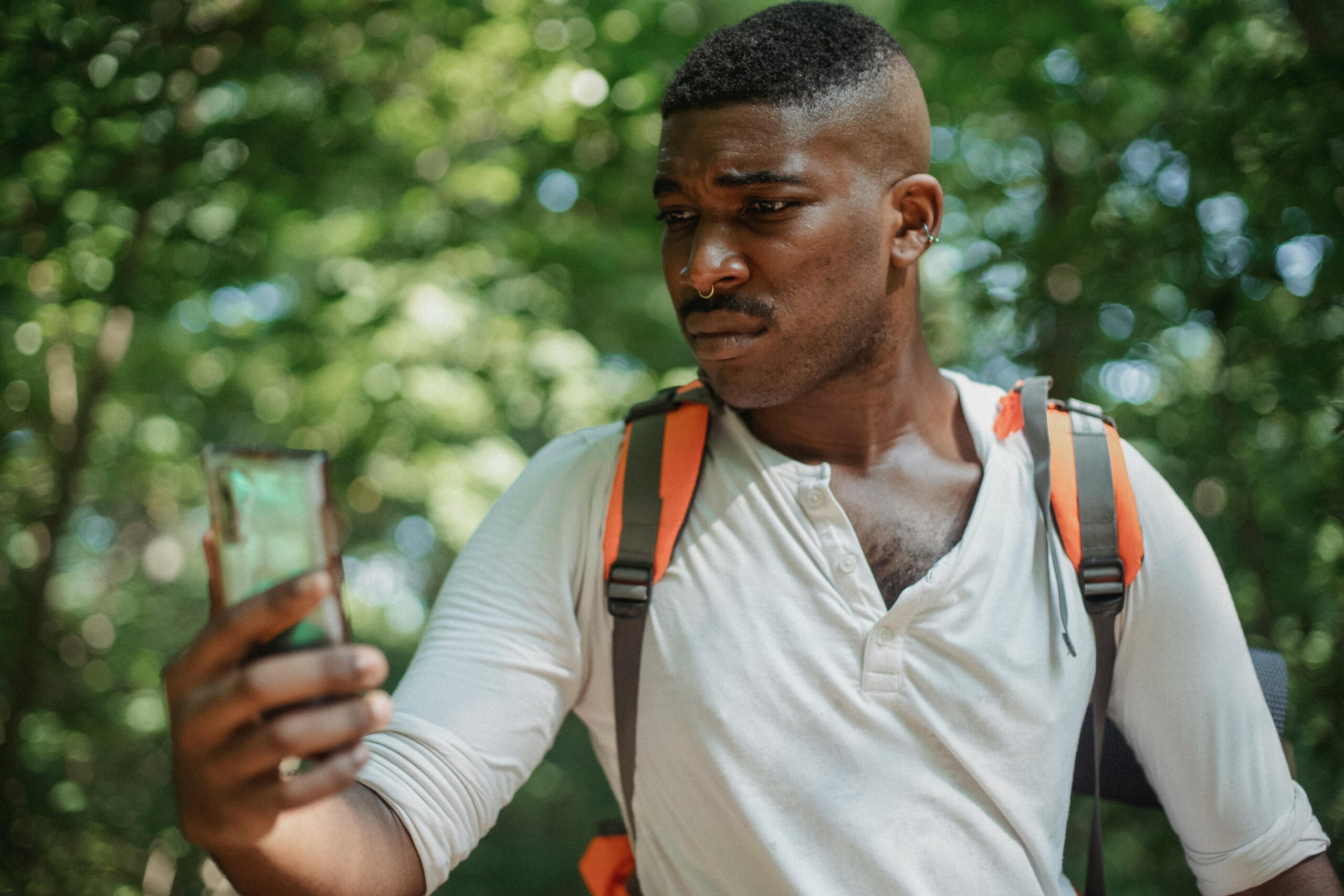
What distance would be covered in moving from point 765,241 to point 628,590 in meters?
0.76

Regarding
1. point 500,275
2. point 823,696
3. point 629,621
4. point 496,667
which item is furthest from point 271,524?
point 500,275

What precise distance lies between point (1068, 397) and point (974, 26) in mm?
1591

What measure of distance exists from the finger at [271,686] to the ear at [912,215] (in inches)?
64.0

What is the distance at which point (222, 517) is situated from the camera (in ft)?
3.22

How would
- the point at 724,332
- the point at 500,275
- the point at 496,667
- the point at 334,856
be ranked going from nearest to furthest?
the point at 334,856 → the point at 496,667 → the point at 724,332 → the point at 500,275

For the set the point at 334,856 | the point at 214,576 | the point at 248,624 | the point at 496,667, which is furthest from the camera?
the point at 496,667

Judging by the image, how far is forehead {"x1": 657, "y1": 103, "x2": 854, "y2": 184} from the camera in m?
2.00

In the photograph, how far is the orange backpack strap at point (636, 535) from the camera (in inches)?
75.2

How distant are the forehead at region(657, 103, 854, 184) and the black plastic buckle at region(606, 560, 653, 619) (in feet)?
2.66

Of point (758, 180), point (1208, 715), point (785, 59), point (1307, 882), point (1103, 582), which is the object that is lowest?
point (1307, 882)

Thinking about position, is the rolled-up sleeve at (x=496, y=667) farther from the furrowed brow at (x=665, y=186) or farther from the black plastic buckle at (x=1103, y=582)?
the black plastic buckle at (x=1103, y=582)

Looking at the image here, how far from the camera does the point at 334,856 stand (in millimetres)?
1390

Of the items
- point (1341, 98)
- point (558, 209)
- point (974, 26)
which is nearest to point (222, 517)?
point (1341, 98)

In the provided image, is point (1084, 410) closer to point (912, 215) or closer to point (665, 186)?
point (912, 215)
